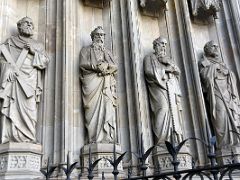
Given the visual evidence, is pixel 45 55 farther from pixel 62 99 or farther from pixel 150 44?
pixel 150 44

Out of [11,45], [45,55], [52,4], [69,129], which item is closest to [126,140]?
[69,129]

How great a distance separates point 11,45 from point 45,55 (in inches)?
23.4

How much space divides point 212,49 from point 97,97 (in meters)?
2.82

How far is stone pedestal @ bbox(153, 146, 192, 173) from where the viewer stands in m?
5.78

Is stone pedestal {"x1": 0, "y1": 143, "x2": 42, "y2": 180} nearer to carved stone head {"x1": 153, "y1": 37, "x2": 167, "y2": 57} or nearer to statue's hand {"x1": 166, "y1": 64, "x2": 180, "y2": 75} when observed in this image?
statue's hand {"x1": 166, "y1": 64, "x2": 180, "y2": 75}

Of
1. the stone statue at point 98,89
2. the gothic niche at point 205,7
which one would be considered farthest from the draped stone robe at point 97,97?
the gothic niche at point 205,7

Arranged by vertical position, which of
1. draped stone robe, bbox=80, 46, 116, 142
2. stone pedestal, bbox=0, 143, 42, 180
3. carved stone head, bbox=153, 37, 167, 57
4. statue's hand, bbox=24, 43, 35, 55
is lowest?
stone pedestal, bbox=0, 143, 42, 180

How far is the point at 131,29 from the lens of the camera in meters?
6.70

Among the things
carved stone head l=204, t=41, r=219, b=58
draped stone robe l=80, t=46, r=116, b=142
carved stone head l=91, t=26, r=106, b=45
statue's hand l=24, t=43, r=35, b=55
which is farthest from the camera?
carved stone head l=204, t=41, r=219, b=58

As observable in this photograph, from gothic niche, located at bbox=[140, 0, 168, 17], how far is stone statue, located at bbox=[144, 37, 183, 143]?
3.61ft

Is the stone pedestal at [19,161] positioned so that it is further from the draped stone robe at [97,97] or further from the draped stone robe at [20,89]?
the draped stone robe at [97,97]

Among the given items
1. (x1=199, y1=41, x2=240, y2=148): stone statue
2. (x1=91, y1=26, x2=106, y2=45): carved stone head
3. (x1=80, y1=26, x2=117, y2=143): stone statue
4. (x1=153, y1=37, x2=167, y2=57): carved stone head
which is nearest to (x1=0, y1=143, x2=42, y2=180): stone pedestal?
(x1=80, y1=26, x2=117, y2=143): stone statue

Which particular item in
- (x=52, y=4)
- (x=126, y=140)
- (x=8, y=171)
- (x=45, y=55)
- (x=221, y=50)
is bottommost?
(x=8, y=171)

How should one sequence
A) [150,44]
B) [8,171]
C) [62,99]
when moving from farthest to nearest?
[150,44], [62,99], [8,171]
